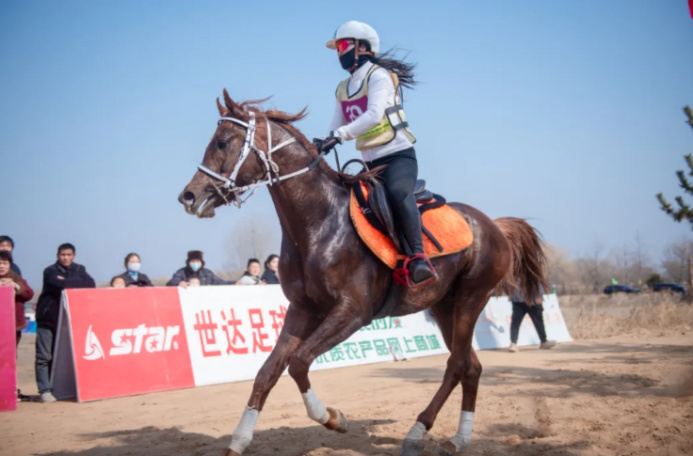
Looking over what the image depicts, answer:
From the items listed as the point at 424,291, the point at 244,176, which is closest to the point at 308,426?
the point at 424,291

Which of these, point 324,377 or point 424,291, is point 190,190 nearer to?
point 424,291

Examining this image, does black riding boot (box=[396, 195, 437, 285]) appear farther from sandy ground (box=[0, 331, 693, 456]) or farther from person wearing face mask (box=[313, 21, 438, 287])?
sandy ground (box=[0, 331, 693, 456])

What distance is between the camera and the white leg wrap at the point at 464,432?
221 inches

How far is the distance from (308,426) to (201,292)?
15.4ft

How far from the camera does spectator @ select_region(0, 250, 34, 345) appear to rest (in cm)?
907

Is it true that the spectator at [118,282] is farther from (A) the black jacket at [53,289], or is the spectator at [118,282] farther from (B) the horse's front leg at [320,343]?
(B) the horse's front leg at [320,343]

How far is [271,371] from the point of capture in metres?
4.89

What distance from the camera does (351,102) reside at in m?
5.80

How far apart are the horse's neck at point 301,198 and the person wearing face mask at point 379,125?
25 centimetres

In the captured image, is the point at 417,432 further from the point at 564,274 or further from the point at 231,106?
the point at 564,274

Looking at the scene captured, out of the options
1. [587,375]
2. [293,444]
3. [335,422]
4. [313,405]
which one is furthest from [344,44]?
[587,375]

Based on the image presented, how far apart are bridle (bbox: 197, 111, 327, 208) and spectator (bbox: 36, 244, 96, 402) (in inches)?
227

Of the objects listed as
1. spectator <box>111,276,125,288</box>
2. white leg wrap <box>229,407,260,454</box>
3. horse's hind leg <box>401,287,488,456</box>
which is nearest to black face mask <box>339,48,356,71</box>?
horse's hind leg <box>401,287,488,456</box>

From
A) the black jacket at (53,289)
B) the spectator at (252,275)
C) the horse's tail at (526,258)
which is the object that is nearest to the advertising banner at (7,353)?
the black jacket at (53,289)
